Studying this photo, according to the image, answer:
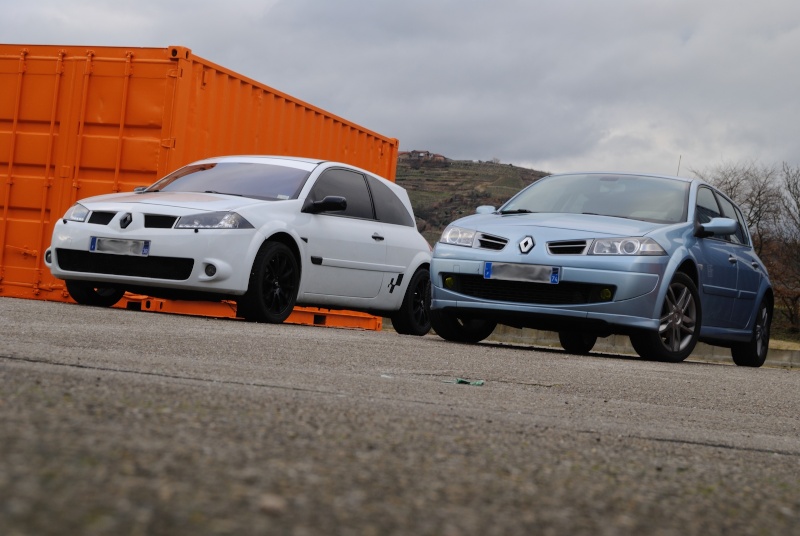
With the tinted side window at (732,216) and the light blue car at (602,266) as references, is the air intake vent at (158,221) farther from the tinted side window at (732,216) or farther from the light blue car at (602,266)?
the tinted side window at (732,216)

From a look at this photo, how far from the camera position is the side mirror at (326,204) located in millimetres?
10531

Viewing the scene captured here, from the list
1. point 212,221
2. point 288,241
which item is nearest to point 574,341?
point 288,241

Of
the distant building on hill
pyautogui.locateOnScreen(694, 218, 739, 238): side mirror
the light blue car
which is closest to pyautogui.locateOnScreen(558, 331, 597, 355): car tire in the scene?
the light blue car

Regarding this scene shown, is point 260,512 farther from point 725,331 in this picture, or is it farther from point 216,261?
point 725,331

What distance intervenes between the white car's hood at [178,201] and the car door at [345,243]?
798mm

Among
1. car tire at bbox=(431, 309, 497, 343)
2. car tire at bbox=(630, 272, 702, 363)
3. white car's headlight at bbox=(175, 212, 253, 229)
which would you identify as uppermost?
white car's headlight at bbox=(175, 212, 253, 229)

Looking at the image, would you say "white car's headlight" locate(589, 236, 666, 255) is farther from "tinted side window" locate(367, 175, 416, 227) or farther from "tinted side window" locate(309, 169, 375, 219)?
"tinted side window" locate(367, 175, 416, 227)

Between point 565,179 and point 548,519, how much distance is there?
8764 millimetres

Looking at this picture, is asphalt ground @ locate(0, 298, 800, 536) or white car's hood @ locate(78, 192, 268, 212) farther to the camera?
white car's hood @ locate(78, 192, 268, 212)

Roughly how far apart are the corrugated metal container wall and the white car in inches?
40.3

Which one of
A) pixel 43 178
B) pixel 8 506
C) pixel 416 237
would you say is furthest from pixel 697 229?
pixel 8 506

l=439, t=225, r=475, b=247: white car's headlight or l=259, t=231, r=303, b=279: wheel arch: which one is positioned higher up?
l=439, t=225, r=475, b=247: white car's headlight

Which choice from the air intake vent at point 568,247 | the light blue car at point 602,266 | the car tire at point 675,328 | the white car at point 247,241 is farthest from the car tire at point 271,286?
the car tire at point 675,328

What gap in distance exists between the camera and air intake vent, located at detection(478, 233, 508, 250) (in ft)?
31.2
